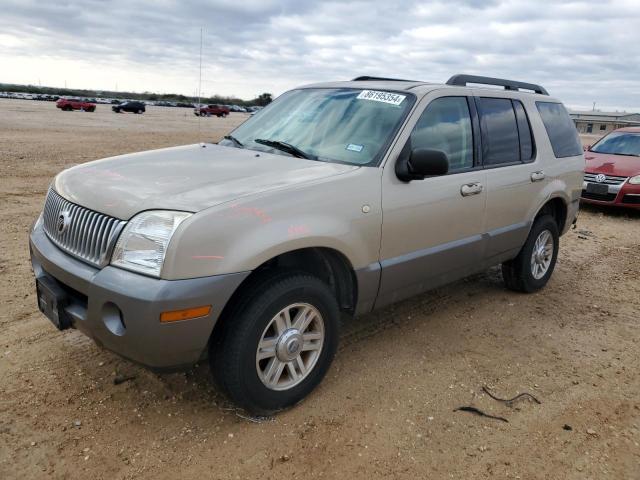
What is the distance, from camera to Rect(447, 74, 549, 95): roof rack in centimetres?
457

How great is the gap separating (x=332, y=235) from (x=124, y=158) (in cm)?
162

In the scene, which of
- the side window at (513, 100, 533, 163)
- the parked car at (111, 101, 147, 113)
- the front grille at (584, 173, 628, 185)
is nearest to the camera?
the side window at (513, 100, 533, 163)

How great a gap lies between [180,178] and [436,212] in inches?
70.8

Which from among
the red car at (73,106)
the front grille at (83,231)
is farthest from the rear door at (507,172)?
the red car at (73,106)

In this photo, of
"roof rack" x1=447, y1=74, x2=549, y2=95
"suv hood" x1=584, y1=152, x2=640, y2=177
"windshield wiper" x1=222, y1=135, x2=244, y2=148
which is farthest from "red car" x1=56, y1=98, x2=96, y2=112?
"roof rack" x1=447, y1=74, x2=549, y2=95

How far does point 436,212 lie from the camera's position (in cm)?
386

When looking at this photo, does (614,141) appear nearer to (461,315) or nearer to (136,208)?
(461,315)

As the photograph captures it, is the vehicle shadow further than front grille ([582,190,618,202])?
No

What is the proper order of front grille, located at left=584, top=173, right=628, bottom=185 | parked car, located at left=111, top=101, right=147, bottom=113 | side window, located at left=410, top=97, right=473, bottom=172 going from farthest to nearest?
parked car, located at left=111, top=101, right=147, bottom=113 → front grille, located at left=584, top=173, right=628, bottom=185 → side window, located at left=410, top=97, right=473, bottom=172

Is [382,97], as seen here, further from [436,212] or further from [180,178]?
[180,178]

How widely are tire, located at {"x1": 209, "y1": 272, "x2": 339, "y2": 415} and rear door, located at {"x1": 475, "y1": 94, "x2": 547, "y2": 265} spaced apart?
194 centimetres

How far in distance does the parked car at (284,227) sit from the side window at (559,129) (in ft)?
2.16

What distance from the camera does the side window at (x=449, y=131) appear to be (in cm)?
385

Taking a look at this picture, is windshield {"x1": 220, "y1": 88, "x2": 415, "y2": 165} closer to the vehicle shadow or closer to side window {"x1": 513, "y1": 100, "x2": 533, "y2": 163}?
the vehicle shadow
